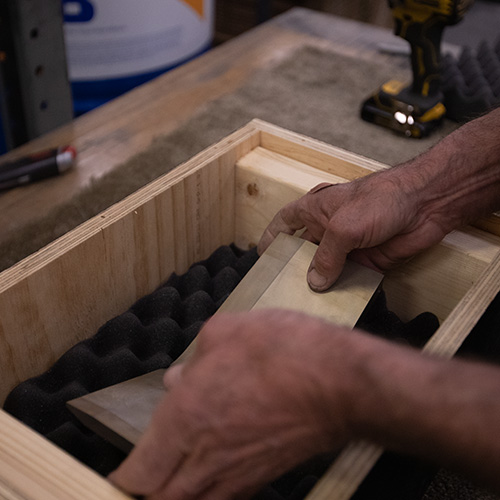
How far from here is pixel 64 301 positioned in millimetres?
587

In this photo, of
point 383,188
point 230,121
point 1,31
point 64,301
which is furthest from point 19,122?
point 383,188

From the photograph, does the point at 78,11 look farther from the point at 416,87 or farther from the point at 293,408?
the point at 293,408

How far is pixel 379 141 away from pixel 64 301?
759 millimetres

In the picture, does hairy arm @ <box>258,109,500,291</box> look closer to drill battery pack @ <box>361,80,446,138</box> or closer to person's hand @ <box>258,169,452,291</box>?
person's hand @ <box>258,169,452,291</box>

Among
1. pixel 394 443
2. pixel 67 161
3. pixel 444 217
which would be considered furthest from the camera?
pixel 67 161

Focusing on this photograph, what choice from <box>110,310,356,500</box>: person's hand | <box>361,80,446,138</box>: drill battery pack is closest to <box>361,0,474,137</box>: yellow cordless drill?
<box>361,80,446,138</box>: drill battery pack

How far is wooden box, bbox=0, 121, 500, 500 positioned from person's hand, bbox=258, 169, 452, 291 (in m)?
0.04

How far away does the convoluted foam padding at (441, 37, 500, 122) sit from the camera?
1159 mm

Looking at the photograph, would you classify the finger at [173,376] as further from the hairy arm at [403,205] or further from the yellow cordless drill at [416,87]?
the yellow cordless drill at [416,87]

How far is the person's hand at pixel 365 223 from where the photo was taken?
2.00ft

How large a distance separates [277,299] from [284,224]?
0.14 metres

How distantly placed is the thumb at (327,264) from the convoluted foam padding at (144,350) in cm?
6

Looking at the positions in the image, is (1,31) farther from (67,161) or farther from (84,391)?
(84,391)

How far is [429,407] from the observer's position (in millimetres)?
324
